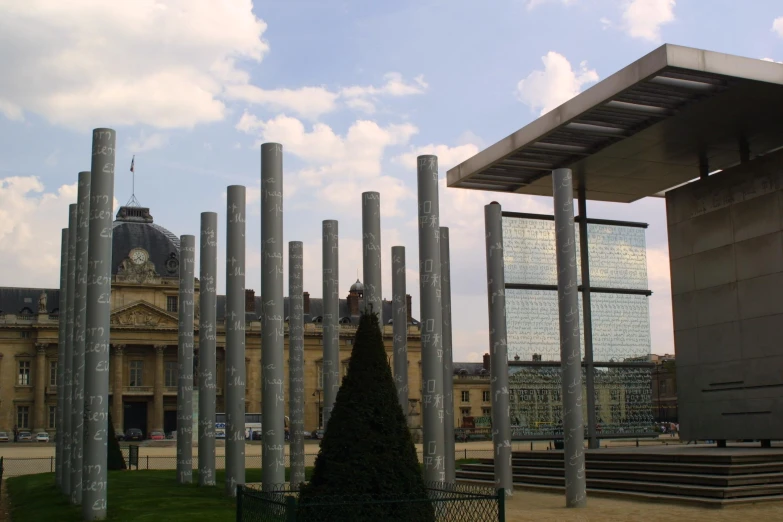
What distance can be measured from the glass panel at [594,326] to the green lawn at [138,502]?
33.7ft

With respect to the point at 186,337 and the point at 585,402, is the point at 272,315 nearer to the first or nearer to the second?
the point at 186,337

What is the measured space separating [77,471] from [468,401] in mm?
85744

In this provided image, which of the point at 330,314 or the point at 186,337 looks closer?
the point at 330,314

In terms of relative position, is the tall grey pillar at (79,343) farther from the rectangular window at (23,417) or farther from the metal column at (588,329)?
the rectangular window at (23,417)

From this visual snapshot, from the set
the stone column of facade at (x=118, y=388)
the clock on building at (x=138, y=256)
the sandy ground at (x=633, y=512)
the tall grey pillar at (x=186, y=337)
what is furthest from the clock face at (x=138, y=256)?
the sandy ground at (x=633, y=512)

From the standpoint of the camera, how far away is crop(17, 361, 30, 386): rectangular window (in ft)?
311

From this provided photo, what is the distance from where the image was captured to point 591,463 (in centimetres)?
2598

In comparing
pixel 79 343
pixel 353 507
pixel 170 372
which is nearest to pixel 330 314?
pixel 79 343

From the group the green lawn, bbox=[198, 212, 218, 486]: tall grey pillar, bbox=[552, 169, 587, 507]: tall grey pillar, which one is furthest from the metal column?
bbox=[198, 212, 218, 486]: tall grey pillar

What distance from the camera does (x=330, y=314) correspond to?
91.5 ft

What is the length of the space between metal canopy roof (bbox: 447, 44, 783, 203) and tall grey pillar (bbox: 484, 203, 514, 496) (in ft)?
12.9

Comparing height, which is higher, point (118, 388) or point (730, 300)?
point (730, 300)

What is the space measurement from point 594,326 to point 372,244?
10439mm

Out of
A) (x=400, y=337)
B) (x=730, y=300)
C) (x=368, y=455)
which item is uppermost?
(x=730, y=300)
